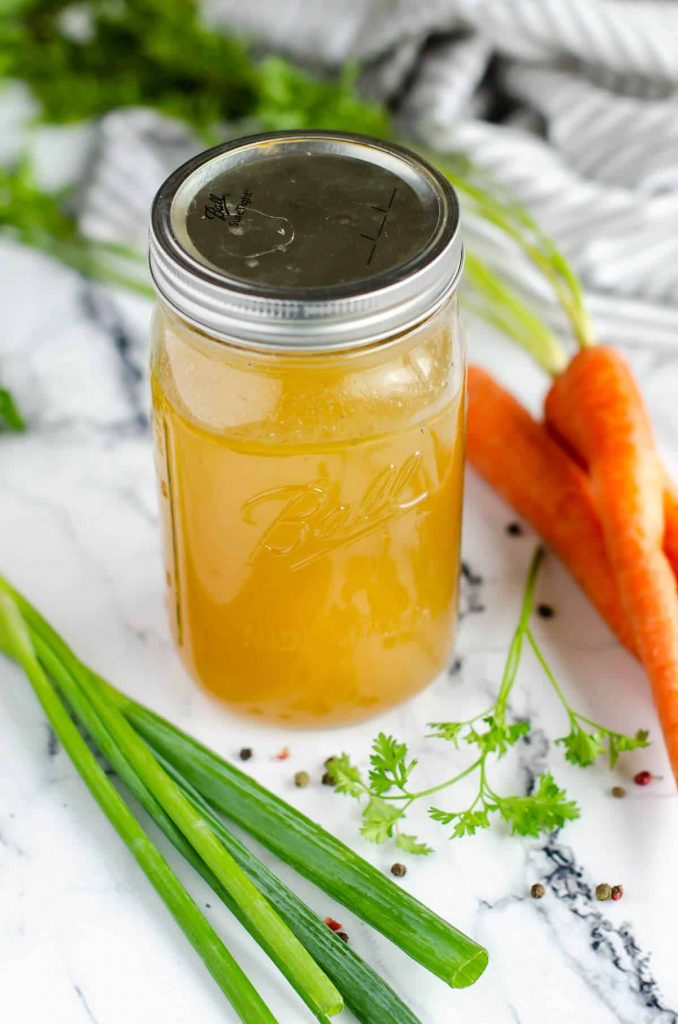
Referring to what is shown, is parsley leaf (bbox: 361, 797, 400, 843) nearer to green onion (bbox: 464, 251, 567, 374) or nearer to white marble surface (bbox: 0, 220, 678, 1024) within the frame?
white marble surface (bbox: 0, 220, 678, 1024)

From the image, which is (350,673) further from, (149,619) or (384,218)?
(384,218)

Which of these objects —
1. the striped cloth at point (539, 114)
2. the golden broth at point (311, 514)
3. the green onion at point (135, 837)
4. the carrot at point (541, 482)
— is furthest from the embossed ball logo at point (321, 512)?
the striped cloth at point (539, 114)

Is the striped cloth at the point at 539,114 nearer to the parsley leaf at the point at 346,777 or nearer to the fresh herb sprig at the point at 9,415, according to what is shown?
the fresh herb sprig at the point at 9,415

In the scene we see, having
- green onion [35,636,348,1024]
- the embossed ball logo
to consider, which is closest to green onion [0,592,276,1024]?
green onion [35,636,348,1024]

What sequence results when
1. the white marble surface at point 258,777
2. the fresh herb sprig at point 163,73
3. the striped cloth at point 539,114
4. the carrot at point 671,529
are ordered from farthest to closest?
1. the fresh herb sprig at point 163,73
2. the striped cloth at point 539,114
3. the carrot at point 671,529
4. the white marble surface at point 258,777

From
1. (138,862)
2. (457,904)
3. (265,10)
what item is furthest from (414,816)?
(265,10)

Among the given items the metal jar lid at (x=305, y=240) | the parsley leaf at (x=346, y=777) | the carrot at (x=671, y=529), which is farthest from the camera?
the carrot at (x=671, y=529)
